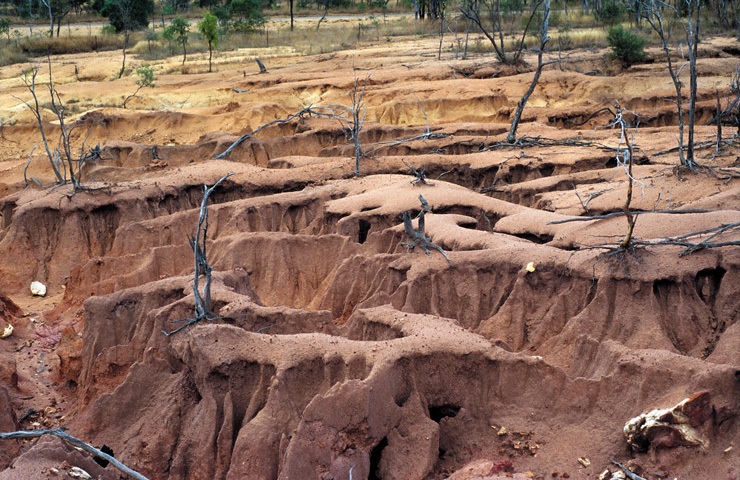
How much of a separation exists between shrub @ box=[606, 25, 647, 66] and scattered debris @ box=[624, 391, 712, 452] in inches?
1171

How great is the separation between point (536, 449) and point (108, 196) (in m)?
14.5

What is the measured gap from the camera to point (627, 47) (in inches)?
1483

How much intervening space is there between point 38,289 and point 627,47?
84.8ft

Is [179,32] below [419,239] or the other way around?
the other way around

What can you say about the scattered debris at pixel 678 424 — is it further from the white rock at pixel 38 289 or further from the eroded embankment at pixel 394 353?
the white rock at pixel 38 289

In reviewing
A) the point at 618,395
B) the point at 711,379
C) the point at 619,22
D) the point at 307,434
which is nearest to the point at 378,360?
the point at 307,434

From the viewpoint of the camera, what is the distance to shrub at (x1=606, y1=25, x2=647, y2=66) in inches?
1478

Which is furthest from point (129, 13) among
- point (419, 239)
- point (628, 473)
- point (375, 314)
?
point (628, 473)

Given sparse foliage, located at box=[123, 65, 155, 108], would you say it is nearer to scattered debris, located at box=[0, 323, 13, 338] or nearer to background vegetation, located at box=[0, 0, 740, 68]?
background vegetation, located at box=[0, 0, 740, 68]

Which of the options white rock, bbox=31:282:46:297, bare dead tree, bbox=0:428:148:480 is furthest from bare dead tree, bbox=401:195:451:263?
white rock, bbox=31:282:46:297

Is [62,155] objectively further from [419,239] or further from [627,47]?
[627,47]

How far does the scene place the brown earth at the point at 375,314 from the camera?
36.4ft

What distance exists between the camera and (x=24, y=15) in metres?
63.1

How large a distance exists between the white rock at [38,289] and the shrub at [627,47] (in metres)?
25.6
